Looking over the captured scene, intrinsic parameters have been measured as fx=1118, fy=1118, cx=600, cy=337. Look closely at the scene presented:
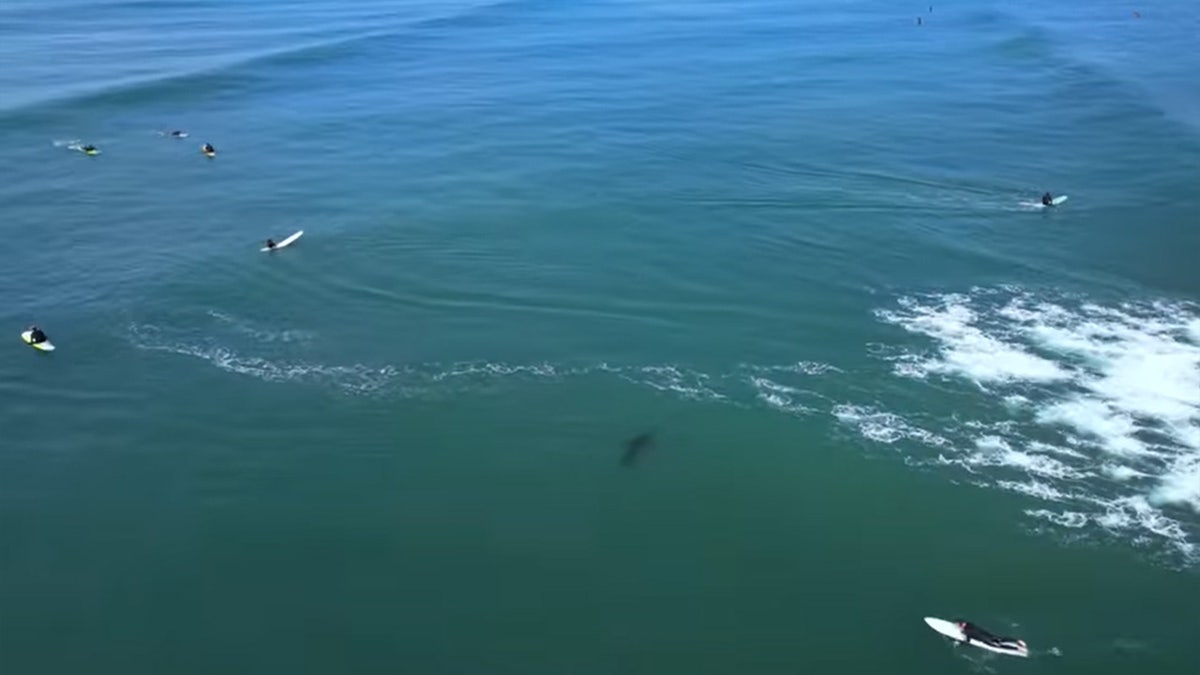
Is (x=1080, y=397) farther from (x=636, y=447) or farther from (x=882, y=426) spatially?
(x=636, y=447)

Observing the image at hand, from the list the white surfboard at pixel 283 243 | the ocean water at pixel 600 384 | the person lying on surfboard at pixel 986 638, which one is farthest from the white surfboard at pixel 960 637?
the white surfboard at pixel 283 243

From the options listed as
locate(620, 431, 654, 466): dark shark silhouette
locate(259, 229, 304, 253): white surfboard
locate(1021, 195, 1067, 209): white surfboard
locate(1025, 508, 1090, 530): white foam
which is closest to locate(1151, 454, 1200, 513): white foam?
locate(1025, 508, 1090, 530): white foam

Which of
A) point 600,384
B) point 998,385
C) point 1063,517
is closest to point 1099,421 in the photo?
point 998,385

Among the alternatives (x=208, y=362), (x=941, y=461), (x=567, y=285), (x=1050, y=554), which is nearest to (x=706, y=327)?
(x=567, y=285)

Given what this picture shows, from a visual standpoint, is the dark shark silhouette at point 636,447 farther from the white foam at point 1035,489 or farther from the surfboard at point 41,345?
the surfboard at point 41,345

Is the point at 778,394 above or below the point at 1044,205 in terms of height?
below

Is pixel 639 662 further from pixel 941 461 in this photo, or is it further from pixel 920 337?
pixel 920 337

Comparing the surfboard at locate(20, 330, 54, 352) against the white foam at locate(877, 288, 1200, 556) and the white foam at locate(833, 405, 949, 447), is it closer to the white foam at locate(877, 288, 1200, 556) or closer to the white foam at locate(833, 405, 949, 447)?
the white foam at locate(833, 405, 949, 447)
